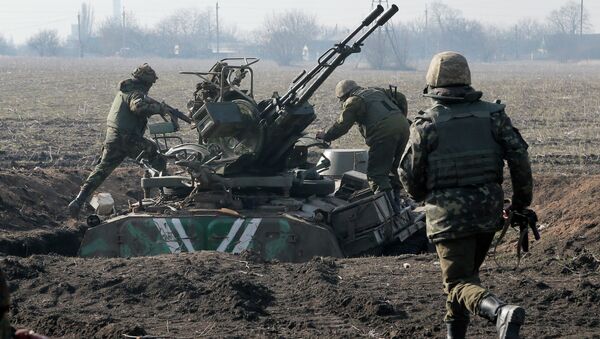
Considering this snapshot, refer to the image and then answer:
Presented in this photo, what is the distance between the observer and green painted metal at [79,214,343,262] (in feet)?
46.3

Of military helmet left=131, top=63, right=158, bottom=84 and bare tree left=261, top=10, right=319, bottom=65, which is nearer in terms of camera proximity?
military helmet left=131, top=63, right=158, bottom=84

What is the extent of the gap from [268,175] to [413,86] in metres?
44.3

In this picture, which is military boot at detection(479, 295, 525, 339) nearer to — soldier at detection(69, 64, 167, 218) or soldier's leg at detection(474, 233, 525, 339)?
soldier's leg at detection(474, 233, 525, 339)

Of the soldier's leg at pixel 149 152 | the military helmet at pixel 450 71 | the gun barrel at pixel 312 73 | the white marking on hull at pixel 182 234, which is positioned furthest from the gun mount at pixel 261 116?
the military helmet at pixel 450 71

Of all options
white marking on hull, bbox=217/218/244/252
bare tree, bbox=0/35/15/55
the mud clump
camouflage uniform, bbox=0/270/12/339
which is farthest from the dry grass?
bare tree, bbox=0/35/15/55

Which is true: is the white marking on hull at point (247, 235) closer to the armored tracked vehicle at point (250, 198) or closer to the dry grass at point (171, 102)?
the armored tracked vehicle at point (250, 198)

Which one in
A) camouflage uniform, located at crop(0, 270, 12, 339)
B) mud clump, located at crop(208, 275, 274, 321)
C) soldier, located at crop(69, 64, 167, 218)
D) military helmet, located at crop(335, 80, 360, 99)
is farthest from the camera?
soldier, located at crop(69, 64, 167, 218)

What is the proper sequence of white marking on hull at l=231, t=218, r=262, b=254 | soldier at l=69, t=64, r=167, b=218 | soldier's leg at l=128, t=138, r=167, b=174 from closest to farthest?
white marking on hull at l=231, t=218, r=262, b=254 < soldier's leg at l=128, t=138, r=167, b=174 < soldier at l=69, t=64, r=167, b=218

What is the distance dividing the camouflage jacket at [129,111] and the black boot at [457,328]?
8.31 metres

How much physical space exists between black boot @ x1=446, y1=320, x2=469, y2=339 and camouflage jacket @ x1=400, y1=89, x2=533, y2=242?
57cm

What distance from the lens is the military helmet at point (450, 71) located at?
28.8 feet

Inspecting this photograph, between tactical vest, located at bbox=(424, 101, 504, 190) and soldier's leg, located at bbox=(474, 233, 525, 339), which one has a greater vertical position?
tactical vest, located at bbox=(424, 101, 504, 190)

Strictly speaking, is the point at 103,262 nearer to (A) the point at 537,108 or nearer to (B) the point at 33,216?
(B) the point at 33,216

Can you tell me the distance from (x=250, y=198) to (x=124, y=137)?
244 cm
